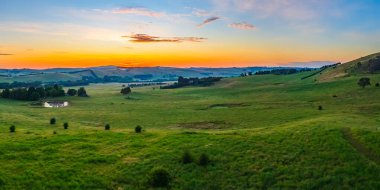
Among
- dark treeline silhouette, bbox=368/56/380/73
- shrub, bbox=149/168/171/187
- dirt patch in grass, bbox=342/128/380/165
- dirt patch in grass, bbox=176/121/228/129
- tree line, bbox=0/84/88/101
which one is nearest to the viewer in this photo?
shrub, bbox=149/168/171/187

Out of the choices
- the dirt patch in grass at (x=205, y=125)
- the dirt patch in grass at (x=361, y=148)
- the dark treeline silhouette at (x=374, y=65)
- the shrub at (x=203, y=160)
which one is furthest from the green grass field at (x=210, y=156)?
the dark treeline silhouette at (x=374, y=65)

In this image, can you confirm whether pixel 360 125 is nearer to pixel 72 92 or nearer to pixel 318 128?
pixel 318 128

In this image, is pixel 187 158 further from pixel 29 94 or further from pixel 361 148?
pixel 29 94

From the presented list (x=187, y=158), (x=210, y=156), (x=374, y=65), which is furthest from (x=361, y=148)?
(x=374, y=65)

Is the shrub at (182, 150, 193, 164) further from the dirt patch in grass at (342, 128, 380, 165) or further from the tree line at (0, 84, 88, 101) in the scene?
the tree line at (0, 84, 88, 101)

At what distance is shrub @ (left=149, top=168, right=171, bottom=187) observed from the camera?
36.5 m

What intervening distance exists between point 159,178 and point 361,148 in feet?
79.4

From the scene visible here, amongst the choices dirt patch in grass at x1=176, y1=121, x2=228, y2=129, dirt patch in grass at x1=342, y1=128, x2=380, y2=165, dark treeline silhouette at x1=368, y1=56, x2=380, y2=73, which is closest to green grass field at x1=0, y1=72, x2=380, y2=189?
dirt patch in grass at x1=342, y1=128, x2=380, y2=165

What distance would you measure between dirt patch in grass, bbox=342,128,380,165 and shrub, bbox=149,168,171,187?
22.6 m

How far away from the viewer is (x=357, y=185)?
115ft

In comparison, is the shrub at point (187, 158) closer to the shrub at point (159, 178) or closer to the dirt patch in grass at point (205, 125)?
the shrub at point (159, 178)

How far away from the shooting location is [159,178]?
36.7 m

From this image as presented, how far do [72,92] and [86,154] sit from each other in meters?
139

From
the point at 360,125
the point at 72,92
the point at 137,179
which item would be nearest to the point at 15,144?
the point at 137,179
